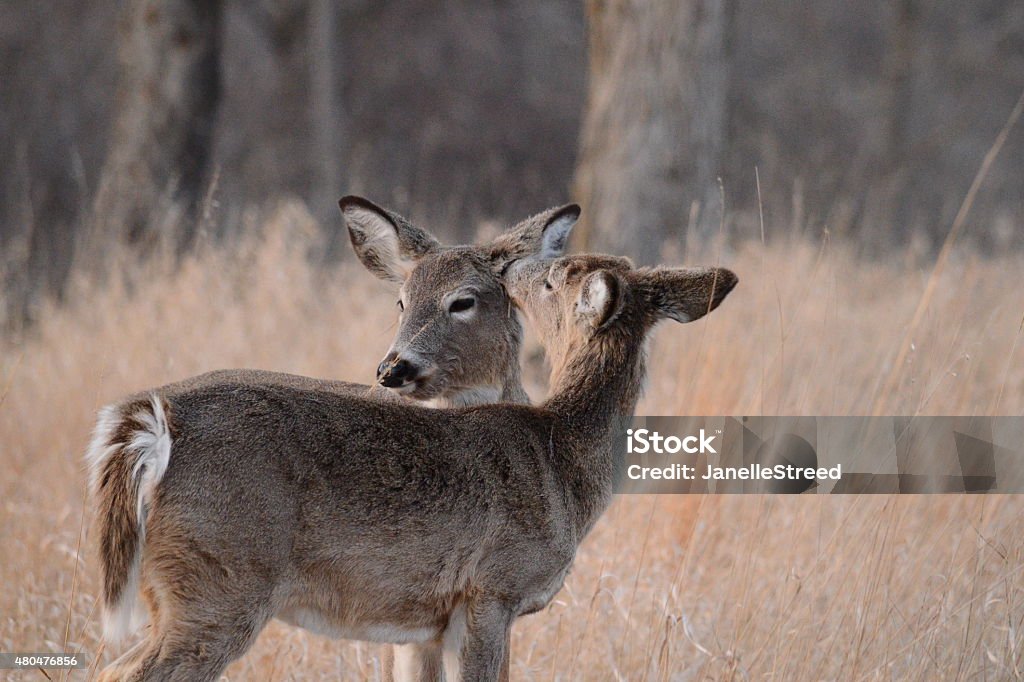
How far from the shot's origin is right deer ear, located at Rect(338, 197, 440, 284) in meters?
4.93

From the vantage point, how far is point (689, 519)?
626 cm

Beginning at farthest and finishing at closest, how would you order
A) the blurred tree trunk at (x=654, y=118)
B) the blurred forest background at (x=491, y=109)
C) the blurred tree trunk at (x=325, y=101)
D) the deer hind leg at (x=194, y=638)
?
the blurred tree trunk at (x=325, y=101), the blurred forest background at (x=491, y=109), the blurred tree trunk at (x=654, y=118), the deer hind leg at (x=194, y=638)

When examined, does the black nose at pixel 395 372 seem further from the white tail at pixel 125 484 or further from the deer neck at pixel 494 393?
the white tail at pixel 125 484

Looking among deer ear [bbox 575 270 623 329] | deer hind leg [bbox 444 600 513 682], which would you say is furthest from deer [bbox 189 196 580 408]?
deer hind leg [bbox 444 600 513 682]

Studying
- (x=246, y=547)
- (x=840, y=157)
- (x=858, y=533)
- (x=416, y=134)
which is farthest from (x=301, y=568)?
(x=840, y=157)

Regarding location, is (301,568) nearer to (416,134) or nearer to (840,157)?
(416,134)

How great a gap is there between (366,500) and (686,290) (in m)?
1.34

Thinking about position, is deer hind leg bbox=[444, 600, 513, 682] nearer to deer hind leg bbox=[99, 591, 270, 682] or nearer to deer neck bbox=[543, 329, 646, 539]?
deer neck bbox=[543, 329, 646, 539]

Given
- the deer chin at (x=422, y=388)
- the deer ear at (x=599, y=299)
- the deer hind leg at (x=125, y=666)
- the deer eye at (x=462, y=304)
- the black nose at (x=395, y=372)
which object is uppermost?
the deer ear at (x=599, y=299)

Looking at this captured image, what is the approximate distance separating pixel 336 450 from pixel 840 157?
1025 inches

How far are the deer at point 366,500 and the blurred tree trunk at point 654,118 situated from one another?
4.39m

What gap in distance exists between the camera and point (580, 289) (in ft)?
13.5

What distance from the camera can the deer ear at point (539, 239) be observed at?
479cm

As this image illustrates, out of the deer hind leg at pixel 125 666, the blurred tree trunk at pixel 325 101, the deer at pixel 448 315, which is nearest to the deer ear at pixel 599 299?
the deer at pixel 448 315
